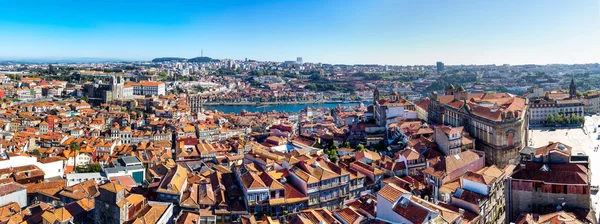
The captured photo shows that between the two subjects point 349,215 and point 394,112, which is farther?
point 394,112

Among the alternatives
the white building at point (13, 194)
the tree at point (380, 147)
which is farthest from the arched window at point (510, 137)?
the white building at point (13, 194)

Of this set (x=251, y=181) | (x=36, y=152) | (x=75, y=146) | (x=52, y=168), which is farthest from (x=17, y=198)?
(x=75, y=146)

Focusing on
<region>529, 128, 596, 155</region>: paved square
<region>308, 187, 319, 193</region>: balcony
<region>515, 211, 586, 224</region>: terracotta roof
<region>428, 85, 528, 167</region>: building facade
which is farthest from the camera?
<region>529, 128, 596, 155</region>: paved square

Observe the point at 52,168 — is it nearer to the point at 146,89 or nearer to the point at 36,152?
the point at 36,152

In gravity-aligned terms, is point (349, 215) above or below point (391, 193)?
below

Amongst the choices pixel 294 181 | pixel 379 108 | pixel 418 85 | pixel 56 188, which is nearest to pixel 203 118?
pixel 379 108

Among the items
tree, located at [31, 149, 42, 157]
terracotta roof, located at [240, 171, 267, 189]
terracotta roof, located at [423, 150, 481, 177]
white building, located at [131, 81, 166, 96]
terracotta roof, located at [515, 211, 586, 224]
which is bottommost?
tree, located at [31, 149, 42, 157]

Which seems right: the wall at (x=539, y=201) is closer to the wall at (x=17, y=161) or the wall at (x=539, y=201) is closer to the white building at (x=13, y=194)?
the white building at (x=13, y=194)

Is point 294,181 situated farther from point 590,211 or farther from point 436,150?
point 590,211

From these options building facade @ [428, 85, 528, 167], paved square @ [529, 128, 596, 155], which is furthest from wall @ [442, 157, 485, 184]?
paved square @ [529, 128, 596, 155]

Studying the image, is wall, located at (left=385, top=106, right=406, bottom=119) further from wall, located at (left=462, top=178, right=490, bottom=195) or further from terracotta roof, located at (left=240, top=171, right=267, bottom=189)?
terracotta roof, located at (left=240, top=171, right=267, bottom=189)

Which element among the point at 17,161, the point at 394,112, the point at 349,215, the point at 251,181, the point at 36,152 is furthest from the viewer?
the point at 394,112
